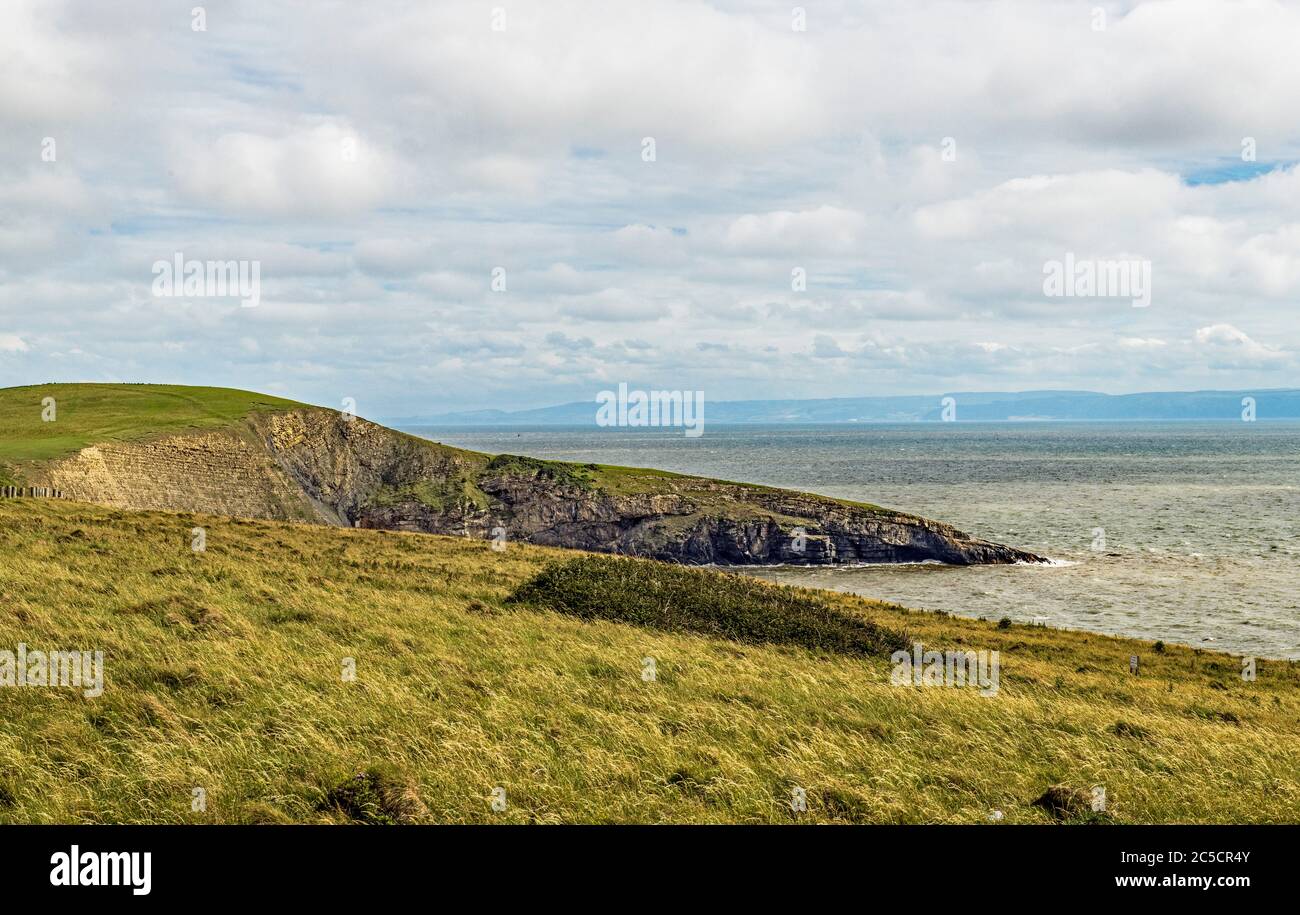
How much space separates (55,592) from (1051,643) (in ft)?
118

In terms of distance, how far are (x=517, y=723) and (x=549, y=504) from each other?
74.3 m

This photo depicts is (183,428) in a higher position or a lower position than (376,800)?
higher

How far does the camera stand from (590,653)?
19109 mm

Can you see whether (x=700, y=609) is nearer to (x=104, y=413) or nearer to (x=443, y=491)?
(x=443, y=491)

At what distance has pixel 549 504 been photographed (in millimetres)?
87312

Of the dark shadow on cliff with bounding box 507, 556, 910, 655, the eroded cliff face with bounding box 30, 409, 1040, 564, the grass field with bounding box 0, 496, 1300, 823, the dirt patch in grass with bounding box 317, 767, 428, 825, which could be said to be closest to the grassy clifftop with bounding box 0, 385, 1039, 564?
the eroded cliff face with bounding box 30, 409, 1040, 564

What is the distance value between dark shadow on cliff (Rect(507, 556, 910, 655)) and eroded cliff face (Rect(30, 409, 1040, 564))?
1988 inches

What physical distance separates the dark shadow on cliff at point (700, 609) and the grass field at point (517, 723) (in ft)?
1.04

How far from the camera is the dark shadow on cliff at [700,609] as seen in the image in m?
25.9

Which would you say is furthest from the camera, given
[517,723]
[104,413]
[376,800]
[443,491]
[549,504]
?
[443,491]

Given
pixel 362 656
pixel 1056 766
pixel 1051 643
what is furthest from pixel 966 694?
pixel 1051 643

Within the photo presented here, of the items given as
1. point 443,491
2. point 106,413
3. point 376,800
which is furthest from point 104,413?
point 376,800

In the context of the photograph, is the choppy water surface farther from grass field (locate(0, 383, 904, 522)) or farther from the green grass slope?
the green grass slope
